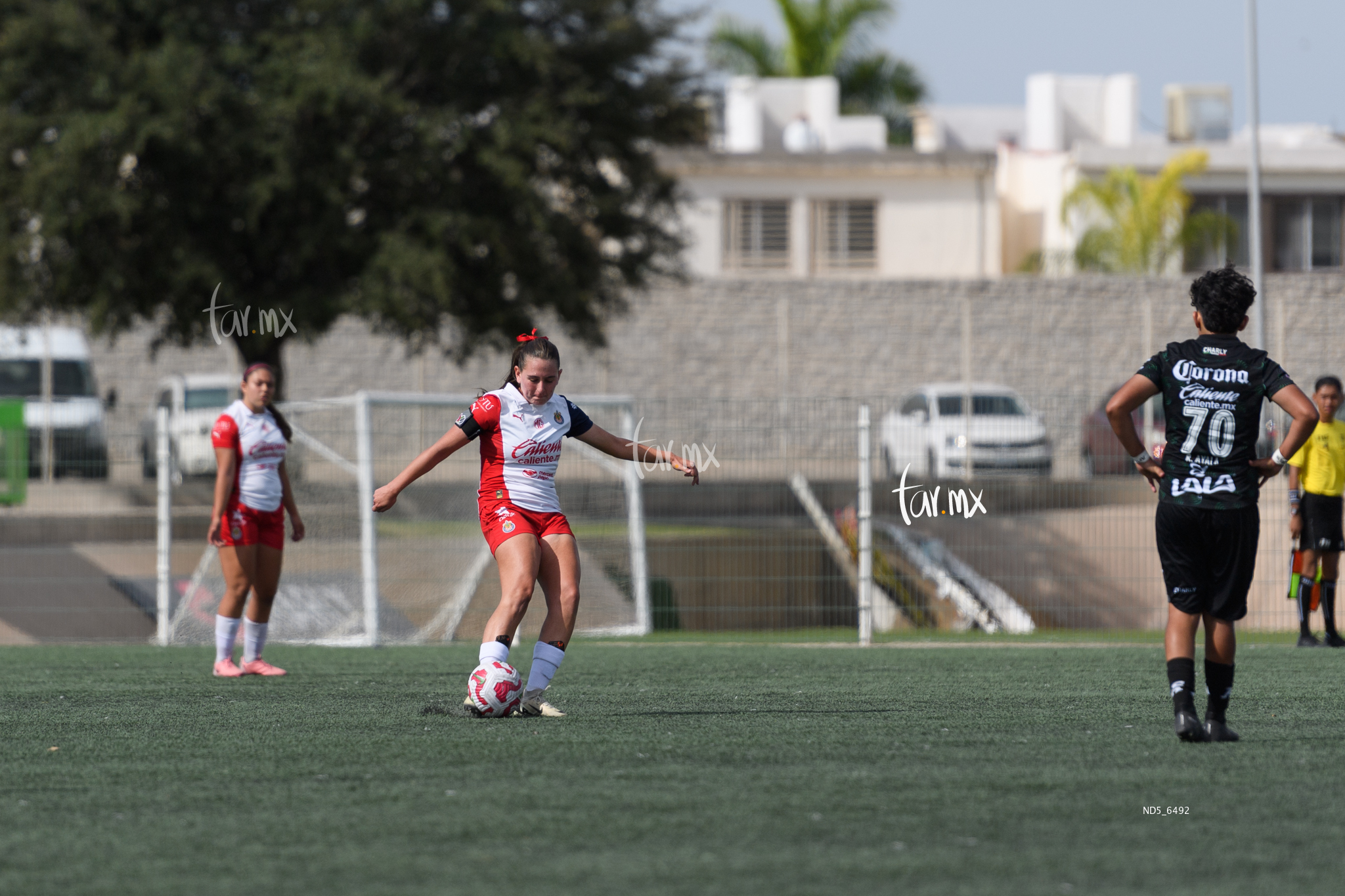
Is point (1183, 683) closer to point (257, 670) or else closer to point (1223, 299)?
point (1223, 299)

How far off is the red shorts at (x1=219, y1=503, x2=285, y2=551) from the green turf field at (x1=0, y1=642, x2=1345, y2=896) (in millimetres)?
1107

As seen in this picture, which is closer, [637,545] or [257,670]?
[257,670]

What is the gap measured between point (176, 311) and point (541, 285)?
4551 mm

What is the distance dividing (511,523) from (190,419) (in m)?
13.1

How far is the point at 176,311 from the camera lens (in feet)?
67.6

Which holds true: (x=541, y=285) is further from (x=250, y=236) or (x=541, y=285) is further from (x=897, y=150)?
(x=897, y=150)

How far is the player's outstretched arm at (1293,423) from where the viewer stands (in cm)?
610

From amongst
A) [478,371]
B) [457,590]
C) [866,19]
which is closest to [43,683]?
[457,590]

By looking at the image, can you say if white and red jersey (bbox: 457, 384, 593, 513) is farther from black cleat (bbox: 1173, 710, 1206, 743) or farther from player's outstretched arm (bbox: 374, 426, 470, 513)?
black cleat (bbox: 1173, 710, 1206, 743)

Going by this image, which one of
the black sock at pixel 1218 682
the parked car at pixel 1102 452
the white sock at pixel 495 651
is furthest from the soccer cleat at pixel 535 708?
the parked car at pixel 1102 452

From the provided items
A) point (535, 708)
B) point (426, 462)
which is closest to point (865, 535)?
point (535, 708)

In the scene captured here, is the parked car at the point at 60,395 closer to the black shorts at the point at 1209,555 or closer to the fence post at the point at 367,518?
the fence post at the point at 367,518

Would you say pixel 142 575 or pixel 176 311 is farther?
pixel 176 311

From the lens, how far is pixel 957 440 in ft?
50.8
